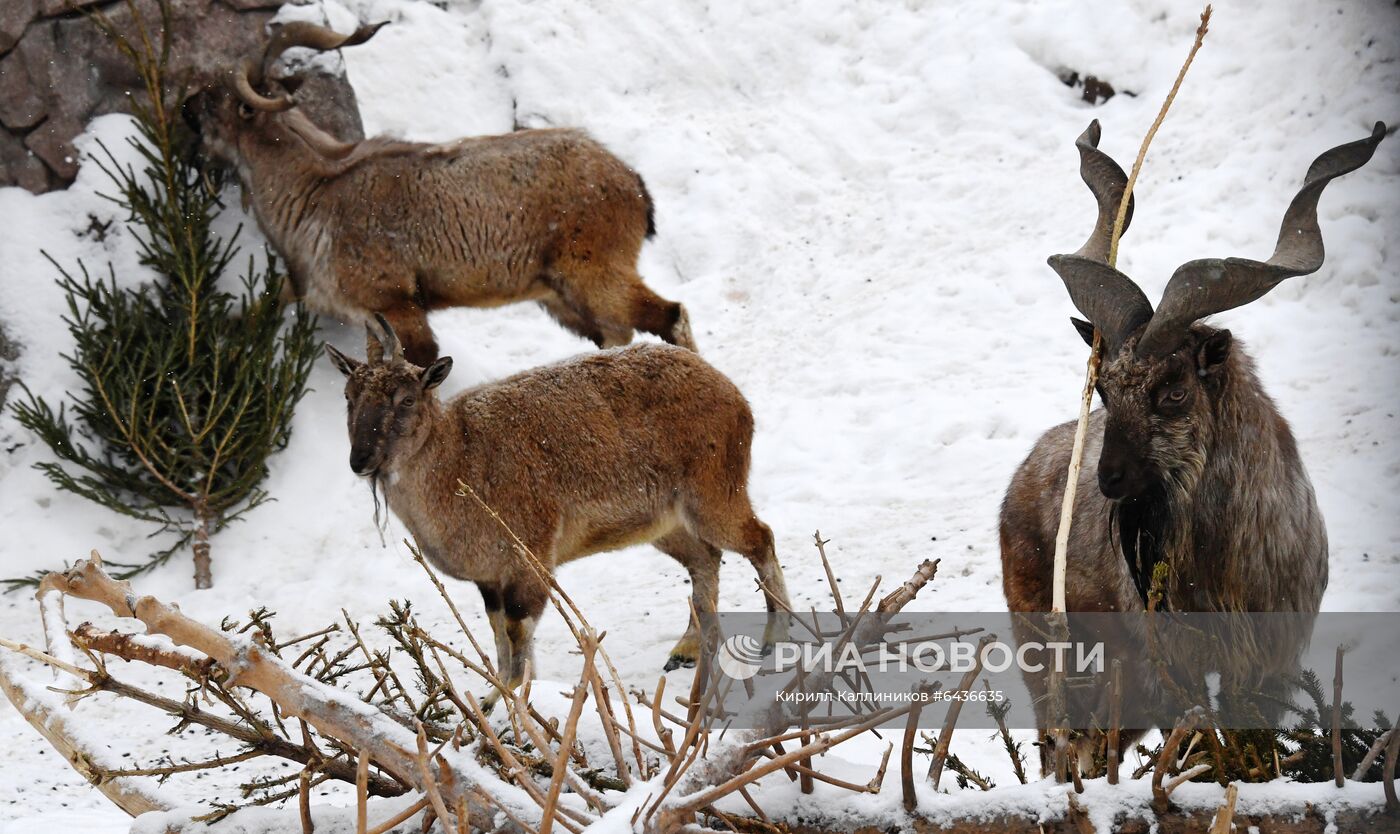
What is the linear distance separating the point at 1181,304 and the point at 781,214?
28.1 feet

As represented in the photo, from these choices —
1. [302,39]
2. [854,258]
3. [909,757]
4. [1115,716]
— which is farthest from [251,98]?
[1115,716]

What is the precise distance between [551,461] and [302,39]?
453 cm

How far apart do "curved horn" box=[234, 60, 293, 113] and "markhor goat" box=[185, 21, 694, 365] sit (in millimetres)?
13

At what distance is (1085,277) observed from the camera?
395cm

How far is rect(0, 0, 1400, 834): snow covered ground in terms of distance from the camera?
782 cm

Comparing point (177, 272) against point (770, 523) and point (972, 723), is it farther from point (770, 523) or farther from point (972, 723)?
point (972, 723)

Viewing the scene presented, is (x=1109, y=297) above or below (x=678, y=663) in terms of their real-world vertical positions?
above

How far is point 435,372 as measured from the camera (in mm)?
6316

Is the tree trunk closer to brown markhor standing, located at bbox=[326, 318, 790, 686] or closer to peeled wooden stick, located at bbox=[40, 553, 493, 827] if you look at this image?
brown markhor standing, located at bbox=[326, 318, 790, 686]

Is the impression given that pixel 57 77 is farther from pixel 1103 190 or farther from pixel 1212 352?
pixel 1212 352

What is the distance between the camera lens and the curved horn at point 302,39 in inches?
364

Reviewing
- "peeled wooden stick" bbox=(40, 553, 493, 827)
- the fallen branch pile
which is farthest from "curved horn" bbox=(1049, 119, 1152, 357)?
"peeled wooden stick" bbox=(40, 553, 493, 827)

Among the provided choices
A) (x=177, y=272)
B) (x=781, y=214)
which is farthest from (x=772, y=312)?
(x=177, y=272)

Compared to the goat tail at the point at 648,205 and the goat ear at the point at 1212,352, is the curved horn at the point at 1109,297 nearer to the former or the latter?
the goat ear at the point at 1212,352
